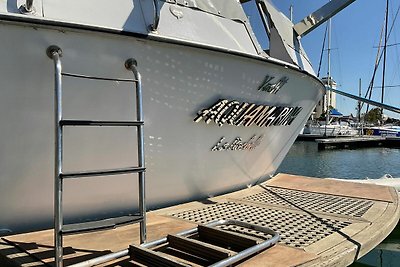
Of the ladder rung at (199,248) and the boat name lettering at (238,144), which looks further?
the boat name lettering at (238,144)

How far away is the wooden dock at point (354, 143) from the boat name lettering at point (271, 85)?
2144 centimetres

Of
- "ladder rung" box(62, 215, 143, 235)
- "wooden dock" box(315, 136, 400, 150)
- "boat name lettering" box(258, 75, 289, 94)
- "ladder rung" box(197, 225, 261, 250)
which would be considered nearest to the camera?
"ladder rung" box(62, 215, 143, 235)

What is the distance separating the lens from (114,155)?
307 cm

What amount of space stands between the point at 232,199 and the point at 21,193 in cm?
228

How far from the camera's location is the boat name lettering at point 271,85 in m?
3.80

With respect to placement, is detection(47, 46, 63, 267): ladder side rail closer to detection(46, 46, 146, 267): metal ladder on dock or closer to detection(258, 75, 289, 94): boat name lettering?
detection(46, 46, 146, 267): metal ladder on dock

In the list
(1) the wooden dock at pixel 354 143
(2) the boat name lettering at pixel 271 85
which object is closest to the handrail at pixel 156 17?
(2) the boat name lettering at pixel 271 85

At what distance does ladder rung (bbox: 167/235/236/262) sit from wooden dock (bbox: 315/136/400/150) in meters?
23.1

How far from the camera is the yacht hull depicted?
256 centimetres

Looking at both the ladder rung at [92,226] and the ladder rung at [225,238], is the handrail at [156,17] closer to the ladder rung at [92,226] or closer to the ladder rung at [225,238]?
the ladder rung at [92,226]

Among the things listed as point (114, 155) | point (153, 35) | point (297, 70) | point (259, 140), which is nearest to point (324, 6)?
point (297, 70)

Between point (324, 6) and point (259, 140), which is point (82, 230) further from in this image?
point (324, 6)

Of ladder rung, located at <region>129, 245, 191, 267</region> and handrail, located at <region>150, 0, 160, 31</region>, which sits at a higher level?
handrail, located at <region>150, 0, 160, 31</region>

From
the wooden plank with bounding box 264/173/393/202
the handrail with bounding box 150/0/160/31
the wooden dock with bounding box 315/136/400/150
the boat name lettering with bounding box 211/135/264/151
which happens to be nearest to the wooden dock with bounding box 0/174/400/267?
the wooden plank with bounding box 264/173/393/202
